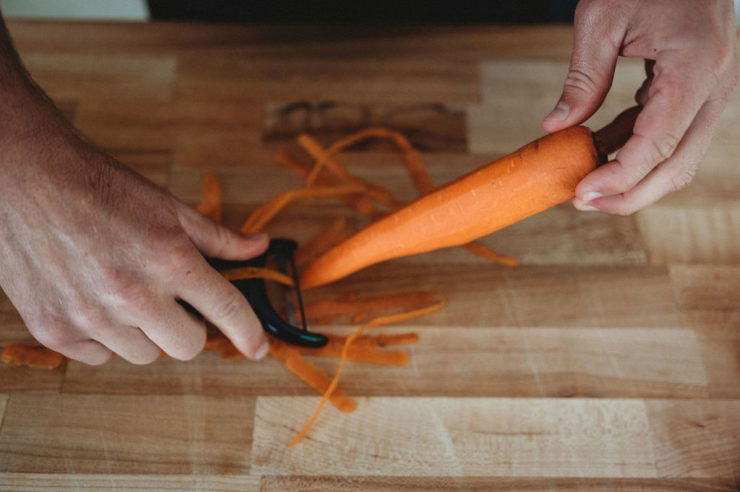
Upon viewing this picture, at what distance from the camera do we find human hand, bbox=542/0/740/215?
0.84 metres

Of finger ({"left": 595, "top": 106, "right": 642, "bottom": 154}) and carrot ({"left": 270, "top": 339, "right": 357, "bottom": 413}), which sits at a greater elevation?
finger ({"left": 595, "top": 106, "right": 642, "bottom": 154})

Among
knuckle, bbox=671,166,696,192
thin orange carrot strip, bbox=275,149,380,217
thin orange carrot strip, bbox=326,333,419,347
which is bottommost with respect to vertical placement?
thin orange carrot strip, bbox=326,333,419,347

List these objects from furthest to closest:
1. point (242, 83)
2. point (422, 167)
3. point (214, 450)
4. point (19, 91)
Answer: point (242, 83), point (422, 167), point (214, 450), point (19, 91)

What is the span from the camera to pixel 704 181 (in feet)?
4.46

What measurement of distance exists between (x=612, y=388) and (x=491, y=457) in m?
0.27

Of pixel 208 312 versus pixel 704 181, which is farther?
pixel 704 181

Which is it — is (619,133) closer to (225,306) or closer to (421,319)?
(421,319)

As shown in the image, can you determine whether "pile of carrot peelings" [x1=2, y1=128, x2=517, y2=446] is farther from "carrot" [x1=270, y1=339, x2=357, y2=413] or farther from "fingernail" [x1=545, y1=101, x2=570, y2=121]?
"fingernail" [x1=545, y1=101, x2=570, y2=121]

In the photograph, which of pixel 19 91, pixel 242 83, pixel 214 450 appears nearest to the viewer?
pixel 19 91

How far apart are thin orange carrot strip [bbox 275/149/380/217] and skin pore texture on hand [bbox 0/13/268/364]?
1.31 feet

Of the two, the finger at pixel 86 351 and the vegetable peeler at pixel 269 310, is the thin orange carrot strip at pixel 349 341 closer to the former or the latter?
the vegetable peeler at pixel 269 310

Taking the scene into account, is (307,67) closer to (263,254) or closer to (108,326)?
(263,254)

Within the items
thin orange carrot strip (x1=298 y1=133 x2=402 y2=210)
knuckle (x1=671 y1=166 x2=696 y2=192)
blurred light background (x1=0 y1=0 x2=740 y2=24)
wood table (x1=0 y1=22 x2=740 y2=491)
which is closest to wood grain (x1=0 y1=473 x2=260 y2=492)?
wood table (x1=0 y1=22 x2=740 y2=491)

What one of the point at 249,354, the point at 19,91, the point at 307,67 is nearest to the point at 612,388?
the point at 249,354
